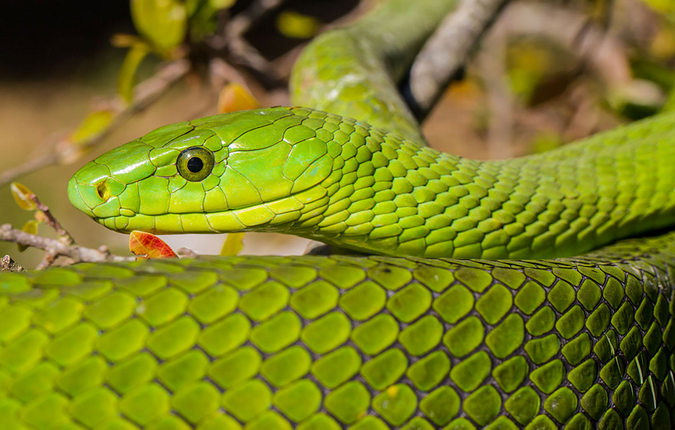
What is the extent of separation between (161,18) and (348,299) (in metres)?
2.33

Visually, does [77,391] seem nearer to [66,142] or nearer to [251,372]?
[251,372]

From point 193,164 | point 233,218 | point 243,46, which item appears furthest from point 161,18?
point 233,218

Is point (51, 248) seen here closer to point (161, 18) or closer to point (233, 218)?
point (233, 218)

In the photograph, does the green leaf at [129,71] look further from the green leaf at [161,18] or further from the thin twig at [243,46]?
the thin twig at [243,46]

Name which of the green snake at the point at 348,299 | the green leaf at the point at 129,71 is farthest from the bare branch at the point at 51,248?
the green leaf at the point at 129,71

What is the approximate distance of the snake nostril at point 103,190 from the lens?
2.11 m

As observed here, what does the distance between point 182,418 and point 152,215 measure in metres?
0.99

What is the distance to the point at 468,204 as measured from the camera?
90.4 inches

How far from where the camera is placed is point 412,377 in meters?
1.44

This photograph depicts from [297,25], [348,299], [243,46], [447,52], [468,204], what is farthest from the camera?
[297,25]

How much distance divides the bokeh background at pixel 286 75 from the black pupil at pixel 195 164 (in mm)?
1409

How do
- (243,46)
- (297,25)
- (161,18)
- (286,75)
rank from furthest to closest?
1. (286,75)
2. (297,25)
3. (243,46)
4. (161,18)

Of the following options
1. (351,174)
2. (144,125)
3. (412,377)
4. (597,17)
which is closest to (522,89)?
(597,17)

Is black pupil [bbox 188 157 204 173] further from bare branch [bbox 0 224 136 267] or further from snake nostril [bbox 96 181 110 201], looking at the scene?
bare branch [bbox 0 224 136 267]
